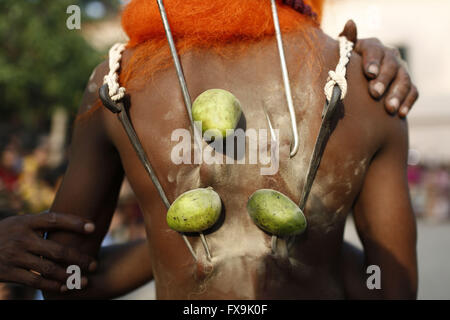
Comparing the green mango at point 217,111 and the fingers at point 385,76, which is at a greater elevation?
the fingers at point 385,76

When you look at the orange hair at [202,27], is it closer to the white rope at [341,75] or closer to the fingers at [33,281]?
the white rope at [341,75]

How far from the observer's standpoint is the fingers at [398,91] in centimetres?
133

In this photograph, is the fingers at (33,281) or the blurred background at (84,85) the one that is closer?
the fingers at (33,281)

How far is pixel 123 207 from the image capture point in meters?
7.10

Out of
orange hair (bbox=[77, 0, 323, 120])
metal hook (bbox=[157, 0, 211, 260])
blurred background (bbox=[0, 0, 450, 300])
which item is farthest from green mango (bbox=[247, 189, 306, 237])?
blurred background (bbox=[0, 0, 450, 300])

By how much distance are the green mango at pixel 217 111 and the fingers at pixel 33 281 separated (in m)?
0.78

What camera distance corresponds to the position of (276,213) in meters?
1.14

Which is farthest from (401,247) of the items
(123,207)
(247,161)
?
(123,207)

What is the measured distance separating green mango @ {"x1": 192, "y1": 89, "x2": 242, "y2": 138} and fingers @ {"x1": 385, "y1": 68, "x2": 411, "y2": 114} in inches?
19.4

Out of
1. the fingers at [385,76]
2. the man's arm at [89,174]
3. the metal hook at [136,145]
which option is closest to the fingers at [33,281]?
the man's arm at [89,174]

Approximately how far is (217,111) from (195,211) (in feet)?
0.87

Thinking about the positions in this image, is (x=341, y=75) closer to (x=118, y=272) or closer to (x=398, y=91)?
(x=398, y=91)

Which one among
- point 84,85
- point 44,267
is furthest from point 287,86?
point 84,85
